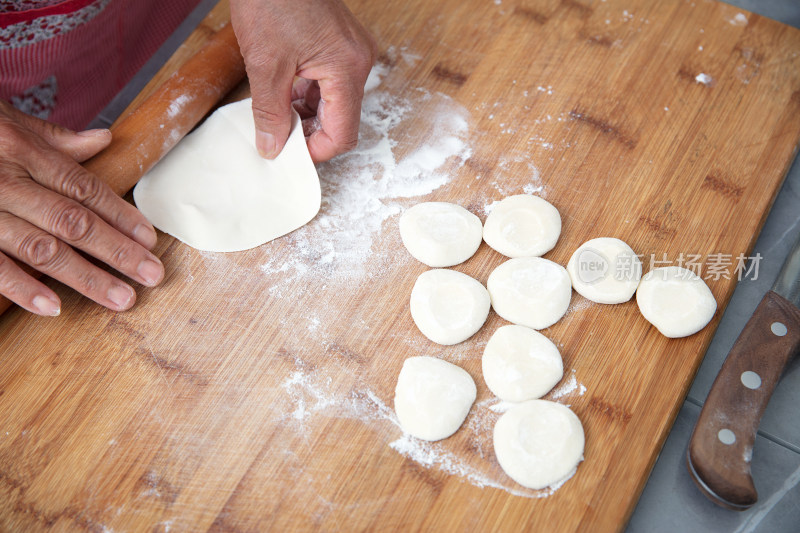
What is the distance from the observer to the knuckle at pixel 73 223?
1051 mm

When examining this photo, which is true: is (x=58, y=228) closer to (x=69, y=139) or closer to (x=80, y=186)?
(x=80, y=186)

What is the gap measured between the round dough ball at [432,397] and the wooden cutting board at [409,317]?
1.1 inches

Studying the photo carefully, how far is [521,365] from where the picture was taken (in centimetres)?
105

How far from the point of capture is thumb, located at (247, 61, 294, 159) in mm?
1118

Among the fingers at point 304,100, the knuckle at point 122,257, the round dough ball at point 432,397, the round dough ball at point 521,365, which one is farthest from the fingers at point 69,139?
the round dough ball at point 521,365

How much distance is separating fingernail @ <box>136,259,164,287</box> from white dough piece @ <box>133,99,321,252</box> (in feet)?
0.26

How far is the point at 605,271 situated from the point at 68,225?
2.96 feet

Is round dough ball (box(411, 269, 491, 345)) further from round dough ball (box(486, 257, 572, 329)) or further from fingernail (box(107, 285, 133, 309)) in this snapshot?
fingernail (box(107, 285, 133, 309))

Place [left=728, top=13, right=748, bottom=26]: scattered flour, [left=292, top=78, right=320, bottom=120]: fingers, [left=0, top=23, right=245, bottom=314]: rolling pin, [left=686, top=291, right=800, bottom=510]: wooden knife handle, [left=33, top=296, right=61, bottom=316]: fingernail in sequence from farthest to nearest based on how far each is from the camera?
1. [left=728, top=13, right=748, bottom=26]: scattered flour
2. [left=292, top=78, right=320, bottom=120]: fingers
3. [left=0, top=23, right=245, bottom=314]: rolling pin
4. [left=33, top=296, right=61, bottom=316]: fingernail
5. [left=686, top=291, right=800, bottom=510]: wooden knife handle

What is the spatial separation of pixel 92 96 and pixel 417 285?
940mm

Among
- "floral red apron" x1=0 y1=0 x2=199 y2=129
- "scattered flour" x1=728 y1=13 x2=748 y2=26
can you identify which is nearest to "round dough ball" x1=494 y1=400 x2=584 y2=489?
"scattered flour" x1=728 y1=13 x2=748 y2=26

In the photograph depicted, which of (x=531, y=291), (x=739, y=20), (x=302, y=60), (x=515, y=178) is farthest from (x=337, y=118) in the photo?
(x=739, y=20)

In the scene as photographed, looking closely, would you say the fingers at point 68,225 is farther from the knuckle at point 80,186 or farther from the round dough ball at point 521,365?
the round dough ball at point 521,365

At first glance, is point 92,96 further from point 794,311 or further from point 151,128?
point 794,311
